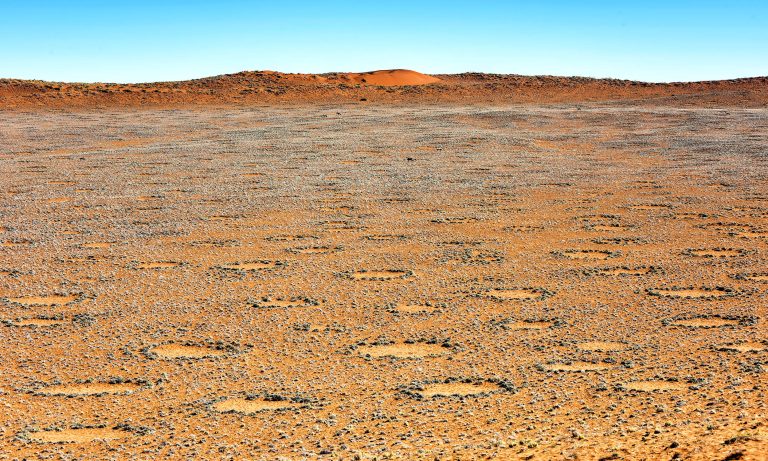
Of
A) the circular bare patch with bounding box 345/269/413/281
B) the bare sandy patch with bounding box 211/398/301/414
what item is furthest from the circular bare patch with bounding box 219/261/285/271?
the bare sandy patch with bounding box 211/398/301/414

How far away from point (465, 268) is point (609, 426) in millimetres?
2719

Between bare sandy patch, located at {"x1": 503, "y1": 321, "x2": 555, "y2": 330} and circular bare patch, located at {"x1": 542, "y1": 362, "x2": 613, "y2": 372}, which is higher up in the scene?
bare sandy patch, located at {"x1": 503, "y1": 321, "x2": 555, "y2": 330}

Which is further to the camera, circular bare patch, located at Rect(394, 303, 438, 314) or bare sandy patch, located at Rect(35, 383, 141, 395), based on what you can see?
circular bare patch, located at Rect(394, 303, 438, 314)

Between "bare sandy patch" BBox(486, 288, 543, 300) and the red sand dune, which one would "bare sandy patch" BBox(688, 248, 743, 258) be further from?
the red sand dune

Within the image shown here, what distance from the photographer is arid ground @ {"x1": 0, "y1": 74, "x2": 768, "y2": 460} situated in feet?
10.6

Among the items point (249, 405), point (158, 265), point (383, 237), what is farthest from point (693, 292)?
point (158, 265)

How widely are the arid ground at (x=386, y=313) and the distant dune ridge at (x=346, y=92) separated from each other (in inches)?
719

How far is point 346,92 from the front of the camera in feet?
105

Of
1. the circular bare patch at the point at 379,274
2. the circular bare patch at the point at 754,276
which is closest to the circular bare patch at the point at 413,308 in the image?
A: the circular bare patch at the point at 379,274

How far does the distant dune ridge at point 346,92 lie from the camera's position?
27656mm

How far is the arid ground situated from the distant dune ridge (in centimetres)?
1826

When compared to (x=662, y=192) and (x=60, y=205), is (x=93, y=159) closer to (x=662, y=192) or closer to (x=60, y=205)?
(x=60, y=205)

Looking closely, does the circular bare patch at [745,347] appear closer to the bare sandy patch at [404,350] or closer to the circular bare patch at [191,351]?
the bare sandy patch at [404,350]

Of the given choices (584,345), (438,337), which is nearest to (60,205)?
(438,337)
